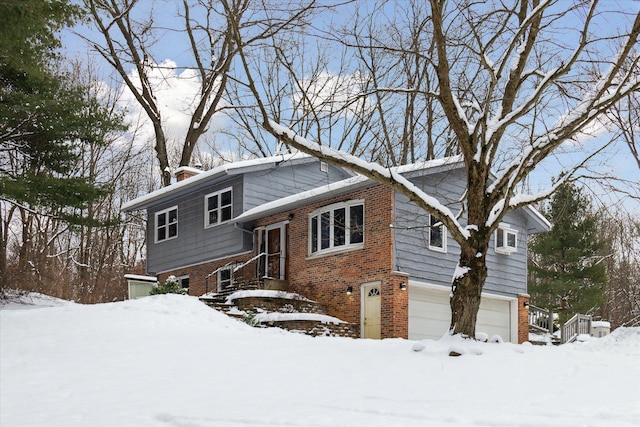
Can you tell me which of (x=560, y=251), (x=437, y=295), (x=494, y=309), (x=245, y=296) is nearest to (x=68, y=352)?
(x=245, y=296)

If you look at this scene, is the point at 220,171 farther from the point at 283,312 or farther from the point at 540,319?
the point at 540,319

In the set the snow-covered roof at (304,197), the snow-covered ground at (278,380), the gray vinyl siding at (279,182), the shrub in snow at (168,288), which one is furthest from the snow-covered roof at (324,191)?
the snow-covered ground at (278,380)

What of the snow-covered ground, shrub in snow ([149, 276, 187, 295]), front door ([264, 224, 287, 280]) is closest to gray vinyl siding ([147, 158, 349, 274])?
front door ([264, 224, 287, 280])

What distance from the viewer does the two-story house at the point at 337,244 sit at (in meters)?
17.2

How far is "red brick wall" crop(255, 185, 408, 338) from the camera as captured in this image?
1675 cm

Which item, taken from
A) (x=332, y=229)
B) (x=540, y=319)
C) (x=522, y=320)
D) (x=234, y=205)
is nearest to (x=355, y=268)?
(x=332, y=229)

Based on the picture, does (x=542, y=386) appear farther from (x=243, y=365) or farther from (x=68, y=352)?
(x=68, y=352)

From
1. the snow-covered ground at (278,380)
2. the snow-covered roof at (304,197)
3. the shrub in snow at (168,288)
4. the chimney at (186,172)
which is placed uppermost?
the chimney at (186,172)

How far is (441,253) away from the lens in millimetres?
18406

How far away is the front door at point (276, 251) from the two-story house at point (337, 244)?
0.11 feet

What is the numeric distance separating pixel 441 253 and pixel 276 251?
18.0 ft

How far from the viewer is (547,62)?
10.6 metres

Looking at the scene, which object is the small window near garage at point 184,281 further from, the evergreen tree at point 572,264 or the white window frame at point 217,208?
the evergreen tree at point 572,264

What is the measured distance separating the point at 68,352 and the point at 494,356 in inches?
266
